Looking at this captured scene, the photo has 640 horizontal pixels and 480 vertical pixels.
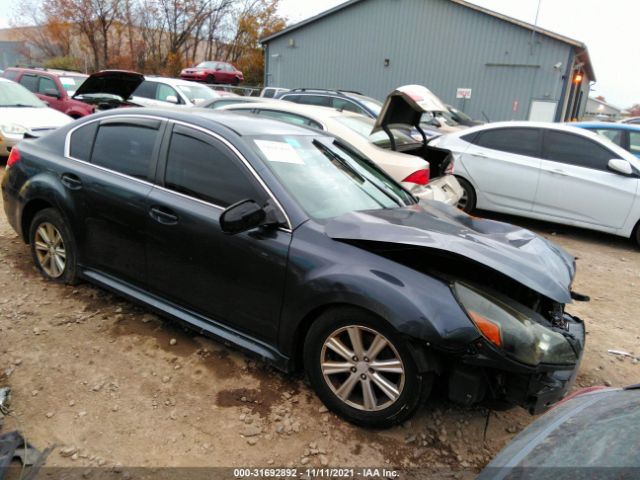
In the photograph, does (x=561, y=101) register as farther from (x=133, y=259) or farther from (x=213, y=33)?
(x=213, y=33)

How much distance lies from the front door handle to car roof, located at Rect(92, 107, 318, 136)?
611mm

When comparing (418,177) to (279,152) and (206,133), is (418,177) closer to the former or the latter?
(279,152)

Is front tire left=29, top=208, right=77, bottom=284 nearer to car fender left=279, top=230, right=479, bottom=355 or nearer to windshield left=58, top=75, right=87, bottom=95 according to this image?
car fender left=279, top=230, right=479, bottom=355

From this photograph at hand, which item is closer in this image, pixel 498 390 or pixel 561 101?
pixel 498 390

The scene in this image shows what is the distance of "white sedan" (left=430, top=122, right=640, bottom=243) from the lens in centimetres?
645

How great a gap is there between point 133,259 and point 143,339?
1.87 ft

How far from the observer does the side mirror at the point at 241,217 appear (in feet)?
8.68

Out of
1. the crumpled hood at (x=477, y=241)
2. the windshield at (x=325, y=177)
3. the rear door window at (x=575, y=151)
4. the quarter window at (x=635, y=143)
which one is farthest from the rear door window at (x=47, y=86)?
the quarter window at (x=635, y=143)

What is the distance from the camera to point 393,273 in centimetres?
247

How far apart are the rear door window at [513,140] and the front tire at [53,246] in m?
5.86

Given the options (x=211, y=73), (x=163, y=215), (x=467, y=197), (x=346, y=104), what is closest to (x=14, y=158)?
(x=163, y=215)

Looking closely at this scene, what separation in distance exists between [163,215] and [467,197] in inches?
210

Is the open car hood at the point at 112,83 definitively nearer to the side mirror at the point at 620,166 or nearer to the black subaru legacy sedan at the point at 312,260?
the black subaru legacy sedan at the point at 312,260

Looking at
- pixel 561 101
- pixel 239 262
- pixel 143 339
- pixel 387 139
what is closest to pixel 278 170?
pixel 239 262
